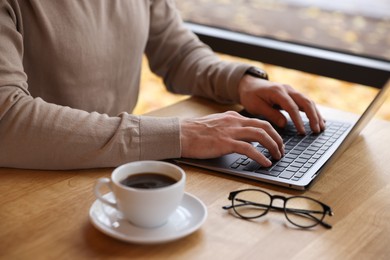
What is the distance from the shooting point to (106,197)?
0.99 m

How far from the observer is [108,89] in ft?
5.16

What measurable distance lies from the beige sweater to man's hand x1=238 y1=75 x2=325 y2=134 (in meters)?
0.06

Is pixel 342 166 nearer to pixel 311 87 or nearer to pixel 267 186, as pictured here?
pixel 267 186

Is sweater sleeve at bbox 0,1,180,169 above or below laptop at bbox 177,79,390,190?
below

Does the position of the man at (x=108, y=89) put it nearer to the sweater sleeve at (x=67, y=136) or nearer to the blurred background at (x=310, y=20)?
the sweater sleeve at (x=67, y=136)

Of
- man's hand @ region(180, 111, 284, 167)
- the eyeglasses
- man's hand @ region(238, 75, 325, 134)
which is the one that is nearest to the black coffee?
the eyeglasses

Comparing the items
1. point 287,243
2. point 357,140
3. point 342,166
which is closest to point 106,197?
point 287,243

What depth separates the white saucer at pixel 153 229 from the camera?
0.89 meters

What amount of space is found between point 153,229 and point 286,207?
246 mm

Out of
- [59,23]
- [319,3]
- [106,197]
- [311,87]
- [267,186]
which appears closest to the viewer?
[106,197]

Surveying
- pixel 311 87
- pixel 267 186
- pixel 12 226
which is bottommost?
pixel 311 87

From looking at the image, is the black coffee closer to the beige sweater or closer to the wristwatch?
the beige sweater

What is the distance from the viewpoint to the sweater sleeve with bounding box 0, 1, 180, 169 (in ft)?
3.74

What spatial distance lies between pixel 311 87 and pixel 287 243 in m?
2.21
